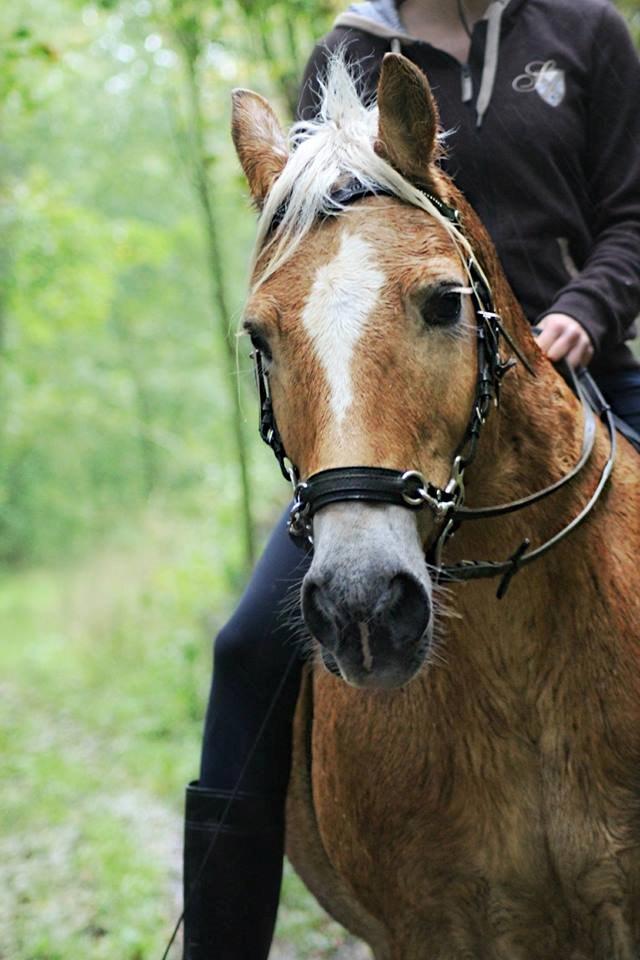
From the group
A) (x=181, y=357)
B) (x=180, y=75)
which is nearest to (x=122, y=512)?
(x=181, y=357)

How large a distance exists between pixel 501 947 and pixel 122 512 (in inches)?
1084

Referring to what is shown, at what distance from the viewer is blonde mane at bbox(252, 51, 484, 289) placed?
2.60 metres

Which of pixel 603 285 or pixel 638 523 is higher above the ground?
pixel 603 285

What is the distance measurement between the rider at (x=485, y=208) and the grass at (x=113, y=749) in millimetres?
2238

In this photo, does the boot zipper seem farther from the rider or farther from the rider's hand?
the rider's hand

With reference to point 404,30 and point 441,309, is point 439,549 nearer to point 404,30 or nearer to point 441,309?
point 441,309

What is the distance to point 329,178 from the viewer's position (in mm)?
2627

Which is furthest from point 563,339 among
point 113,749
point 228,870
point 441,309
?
point 113,749

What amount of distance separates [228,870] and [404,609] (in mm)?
1726

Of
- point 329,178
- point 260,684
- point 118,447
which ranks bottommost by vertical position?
point 260,684

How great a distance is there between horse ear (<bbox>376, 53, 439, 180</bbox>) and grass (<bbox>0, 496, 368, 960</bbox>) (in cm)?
416

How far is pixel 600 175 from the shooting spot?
11.4ft

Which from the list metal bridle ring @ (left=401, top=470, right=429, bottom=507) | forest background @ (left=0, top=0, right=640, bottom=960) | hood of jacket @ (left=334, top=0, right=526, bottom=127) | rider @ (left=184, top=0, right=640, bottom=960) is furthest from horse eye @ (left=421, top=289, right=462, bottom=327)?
hood of jacket @ (left=334, top=0, right=526, bottom=127)

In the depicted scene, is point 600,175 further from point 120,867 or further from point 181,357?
point 181,357
